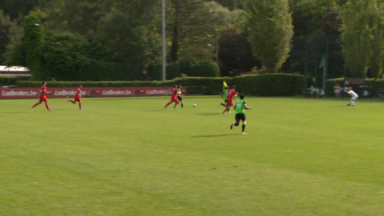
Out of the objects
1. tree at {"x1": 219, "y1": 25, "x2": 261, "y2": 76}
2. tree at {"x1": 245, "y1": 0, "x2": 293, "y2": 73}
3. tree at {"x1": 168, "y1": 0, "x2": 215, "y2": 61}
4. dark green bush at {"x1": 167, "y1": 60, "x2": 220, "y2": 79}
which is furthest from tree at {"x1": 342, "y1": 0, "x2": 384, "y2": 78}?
tree at {"x1": 219, "y1": 25, "x2": 261, "y2": 76}

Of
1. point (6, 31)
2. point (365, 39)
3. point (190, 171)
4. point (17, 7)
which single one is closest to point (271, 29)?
point (365, 39)

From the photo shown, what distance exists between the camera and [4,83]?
6462 centimetres

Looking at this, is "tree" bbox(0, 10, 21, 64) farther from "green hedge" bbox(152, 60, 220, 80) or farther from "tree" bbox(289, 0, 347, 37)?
"tree" bbox(289, 0, 347, 37)

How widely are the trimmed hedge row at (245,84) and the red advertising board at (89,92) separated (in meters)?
1.73

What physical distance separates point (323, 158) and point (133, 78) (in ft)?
186

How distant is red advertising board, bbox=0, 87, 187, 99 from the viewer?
157 ft

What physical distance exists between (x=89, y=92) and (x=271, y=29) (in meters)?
22.8

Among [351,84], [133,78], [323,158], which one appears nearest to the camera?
[323,158]

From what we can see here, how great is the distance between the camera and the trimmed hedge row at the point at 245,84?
54.1 meters

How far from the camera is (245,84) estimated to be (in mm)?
57250

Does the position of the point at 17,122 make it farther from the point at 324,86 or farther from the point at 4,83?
the point at 4,83

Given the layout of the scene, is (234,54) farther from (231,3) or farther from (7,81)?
(7,81)

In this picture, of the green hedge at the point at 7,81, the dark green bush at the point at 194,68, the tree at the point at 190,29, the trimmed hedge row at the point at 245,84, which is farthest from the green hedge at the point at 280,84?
the green hedge at the point at 7,81

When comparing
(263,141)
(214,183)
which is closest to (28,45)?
(263,141)
